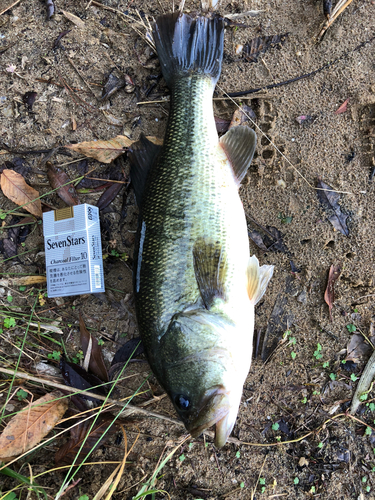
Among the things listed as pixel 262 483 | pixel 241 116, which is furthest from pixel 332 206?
pixel 262 483

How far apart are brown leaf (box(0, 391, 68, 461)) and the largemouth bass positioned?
3.30 feet

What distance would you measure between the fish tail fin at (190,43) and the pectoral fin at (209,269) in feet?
4.71

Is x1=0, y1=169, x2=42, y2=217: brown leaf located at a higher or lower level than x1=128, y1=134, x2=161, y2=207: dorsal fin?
lower

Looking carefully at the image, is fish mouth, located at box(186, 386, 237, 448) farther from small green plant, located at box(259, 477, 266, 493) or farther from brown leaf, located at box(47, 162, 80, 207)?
brown leaf, located at box(47, 162, 80, 207)

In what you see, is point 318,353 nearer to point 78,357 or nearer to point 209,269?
point 209,269

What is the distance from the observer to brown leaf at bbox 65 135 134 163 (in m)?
2.80

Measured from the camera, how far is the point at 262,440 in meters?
2.65

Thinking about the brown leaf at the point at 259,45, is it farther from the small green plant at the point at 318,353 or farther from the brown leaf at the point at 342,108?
the small green plant at the point at 318,353

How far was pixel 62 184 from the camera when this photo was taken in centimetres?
283

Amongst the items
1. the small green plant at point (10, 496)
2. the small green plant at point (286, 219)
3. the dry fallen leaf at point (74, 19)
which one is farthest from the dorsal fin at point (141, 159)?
the small green plant at point (10, 496)

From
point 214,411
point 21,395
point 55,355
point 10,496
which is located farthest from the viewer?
point 55,355

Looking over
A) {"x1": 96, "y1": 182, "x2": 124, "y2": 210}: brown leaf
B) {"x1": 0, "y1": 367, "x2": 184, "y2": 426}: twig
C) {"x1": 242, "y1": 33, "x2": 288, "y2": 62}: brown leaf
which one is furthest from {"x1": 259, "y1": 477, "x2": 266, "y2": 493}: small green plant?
{"x1": 242, "y1": 33, "x2": 288, "y2": 62}: brown leaf

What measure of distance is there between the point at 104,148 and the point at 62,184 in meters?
0.48

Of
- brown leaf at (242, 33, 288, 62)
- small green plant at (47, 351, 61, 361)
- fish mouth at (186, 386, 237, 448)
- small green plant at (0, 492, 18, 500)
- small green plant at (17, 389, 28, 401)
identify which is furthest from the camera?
brown leaf at (242, 33, 288, 62)
